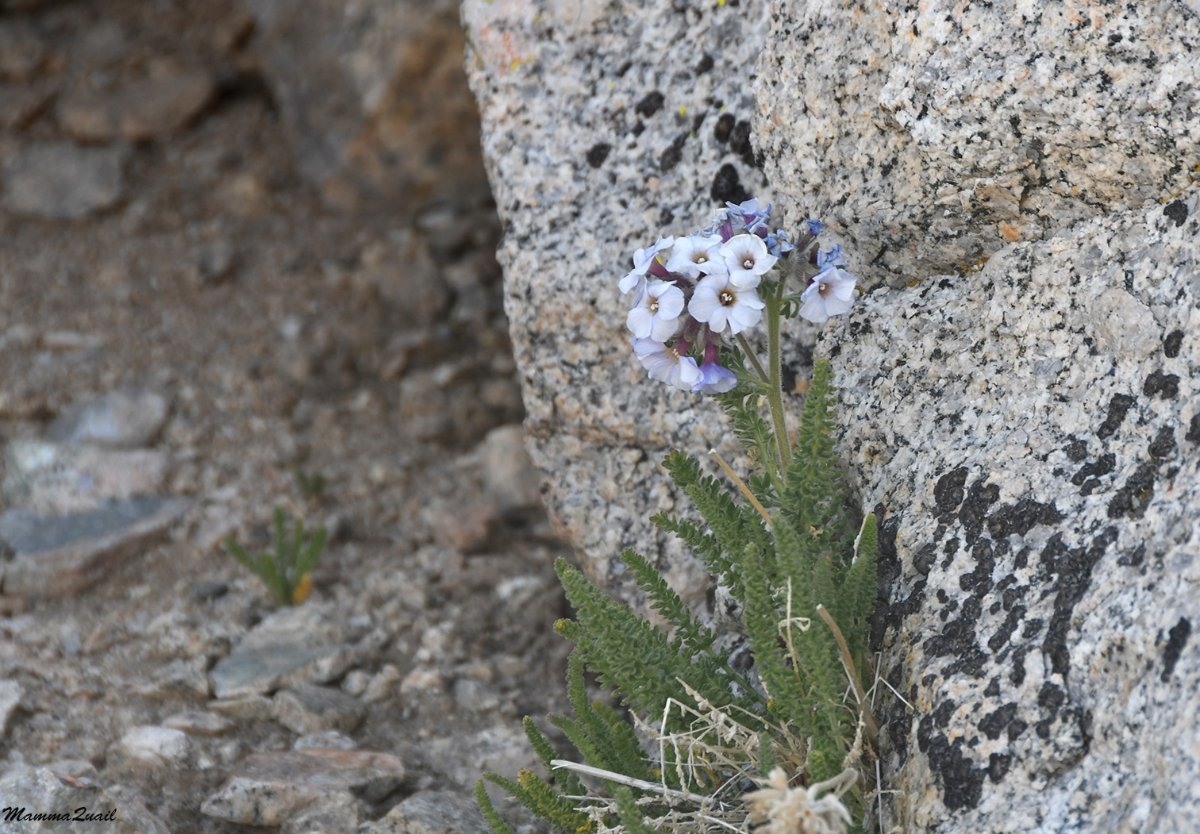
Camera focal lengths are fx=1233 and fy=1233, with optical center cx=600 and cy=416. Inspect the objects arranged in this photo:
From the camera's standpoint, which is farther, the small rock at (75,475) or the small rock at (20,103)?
the small rock at (20,103)

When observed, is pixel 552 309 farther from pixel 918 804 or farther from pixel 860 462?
pixel 918 804

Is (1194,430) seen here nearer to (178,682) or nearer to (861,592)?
(861,592)

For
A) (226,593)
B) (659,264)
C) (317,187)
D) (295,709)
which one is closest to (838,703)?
(659,264)

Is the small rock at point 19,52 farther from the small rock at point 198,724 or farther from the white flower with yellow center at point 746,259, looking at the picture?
the white flower with yellow center at point 746,259

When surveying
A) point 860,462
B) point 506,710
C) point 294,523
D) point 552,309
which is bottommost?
point 506,710

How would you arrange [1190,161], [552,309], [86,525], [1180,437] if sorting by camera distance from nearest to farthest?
[1180,437], [1190,161], [552,309], [86,525]

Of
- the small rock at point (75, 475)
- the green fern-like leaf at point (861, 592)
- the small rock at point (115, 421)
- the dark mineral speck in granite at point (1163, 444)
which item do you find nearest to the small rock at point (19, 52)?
the small rock at point (115, 421)

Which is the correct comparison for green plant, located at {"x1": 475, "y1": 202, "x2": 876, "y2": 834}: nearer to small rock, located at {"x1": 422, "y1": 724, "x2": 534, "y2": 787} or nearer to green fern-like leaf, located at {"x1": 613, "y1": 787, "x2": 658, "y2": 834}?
green fern-like leaf, located at {"x1": 613, "y1": 787, "x2": 658, "y2": 834}
